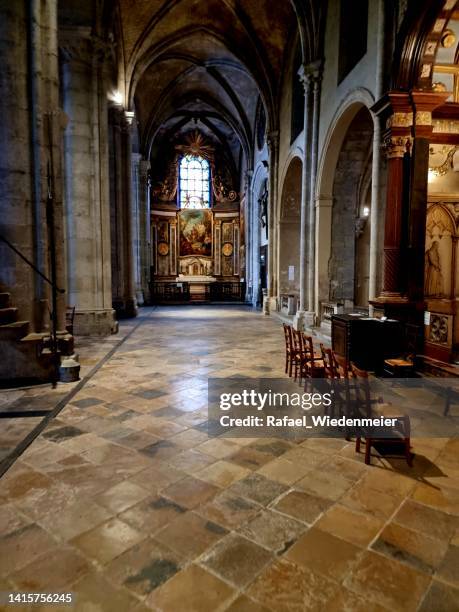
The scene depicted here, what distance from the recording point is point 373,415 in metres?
4.18

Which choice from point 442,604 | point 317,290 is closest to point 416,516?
point 442,604

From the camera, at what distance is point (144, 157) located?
25000 millimetres

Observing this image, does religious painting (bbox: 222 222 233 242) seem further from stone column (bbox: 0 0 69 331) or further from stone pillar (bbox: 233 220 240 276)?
stone column (bbox: 0 0 69 331)

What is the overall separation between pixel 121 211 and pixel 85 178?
4962mm

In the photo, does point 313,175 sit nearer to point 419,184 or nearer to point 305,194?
point 305,194

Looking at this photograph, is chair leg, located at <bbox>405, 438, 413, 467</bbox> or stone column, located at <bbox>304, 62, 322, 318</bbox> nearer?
chair leg, located at <bbox>405, 438, 413, 467</bbox>

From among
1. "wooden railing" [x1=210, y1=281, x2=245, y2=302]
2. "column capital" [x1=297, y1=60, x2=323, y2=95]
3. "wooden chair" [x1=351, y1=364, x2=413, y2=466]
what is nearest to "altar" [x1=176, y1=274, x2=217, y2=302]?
"wooden railing" [x1=210, y1=281, x2=245, y2=302]

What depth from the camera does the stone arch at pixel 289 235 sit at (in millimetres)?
17203

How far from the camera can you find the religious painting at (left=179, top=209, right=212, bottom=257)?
30500mm

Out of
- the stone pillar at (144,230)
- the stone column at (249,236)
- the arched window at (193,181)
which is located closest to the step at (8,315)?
the stone pillar at (144,230)

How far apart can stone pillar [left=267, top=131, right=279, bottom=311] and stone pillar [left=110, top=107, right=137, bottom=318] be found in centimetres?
589

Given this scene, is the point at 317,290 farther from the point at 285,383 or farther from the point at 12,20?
the point at 12,20

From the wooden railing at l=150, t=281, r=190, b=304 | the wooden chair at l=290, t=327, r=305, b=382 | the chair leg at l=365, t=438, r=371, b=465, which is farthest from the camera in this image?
the wooden railing at l=150, t=281, r=190, b=304

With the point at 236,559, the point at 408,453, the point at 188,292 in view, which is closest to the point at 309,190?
the point at 408,453
